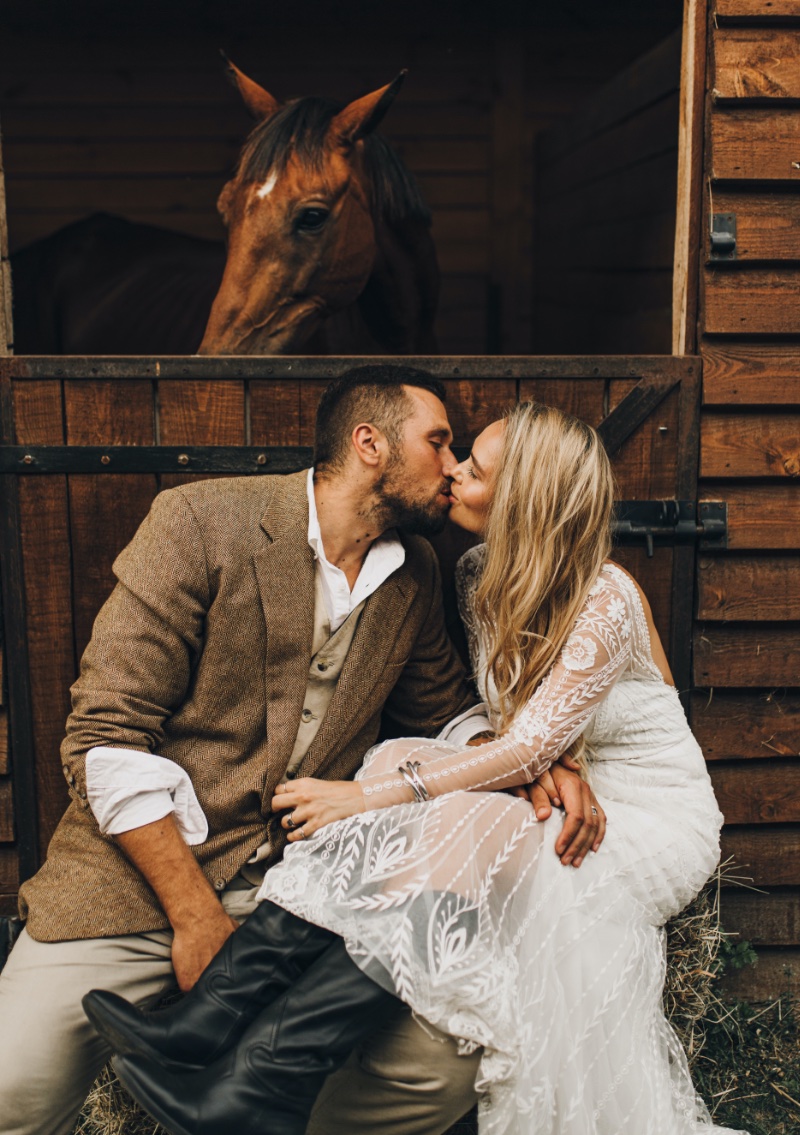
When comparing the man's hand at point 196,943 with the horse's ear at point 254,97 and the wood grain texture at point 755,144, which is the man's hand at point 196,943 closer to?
the wood grain texture at point 755,144

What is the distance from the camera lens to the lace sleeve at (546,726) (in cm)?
182

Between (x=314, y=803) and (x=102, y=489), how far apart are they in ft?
2.80

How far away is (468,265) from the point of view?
4.80 m

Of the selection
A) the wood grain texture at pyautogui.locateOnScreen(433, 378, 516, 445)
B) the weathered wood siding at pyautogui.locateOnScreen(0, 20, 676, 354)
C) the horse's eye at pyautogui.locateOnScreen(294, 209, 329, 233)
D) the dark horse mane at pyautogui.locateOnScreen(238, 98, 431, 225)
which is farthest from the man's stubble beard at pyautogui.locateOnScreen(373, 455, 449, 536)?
the weathered wood siding at pyautogui.locateOnScreen(0, 20, 676, 354)

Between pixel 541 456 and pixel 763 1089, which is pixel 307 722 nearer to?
pixel 541 456

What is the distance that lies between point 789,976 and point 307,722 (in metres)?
1.48

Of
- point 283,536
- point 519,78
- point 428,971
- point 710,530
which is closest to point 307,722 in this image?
point 283,536

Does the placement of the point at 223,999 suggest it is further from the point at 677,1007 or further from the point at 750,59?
the point at 750,59

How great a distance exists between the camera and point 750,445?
2.31 m

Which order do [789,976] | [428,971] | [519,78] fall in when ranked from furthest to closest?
[519,78]
[789,976]
[428,971]

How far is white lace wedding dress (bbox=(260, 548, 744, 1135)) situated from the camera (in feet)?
5.31

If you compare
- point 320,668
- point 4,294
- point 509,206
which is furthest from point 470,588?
point 509,206

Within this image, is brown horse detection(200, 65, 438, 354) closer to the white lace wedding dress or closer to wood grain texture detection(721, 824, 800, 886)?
the white lace wedding dress

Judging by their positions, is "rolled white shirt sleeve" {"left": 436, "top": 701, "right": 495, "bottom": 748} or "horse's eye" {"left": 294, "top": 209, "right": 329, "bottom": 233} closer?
"rolled white shirt sleeve" {"left": 436, "top": 701, "right": 495, "bottom": 748}
